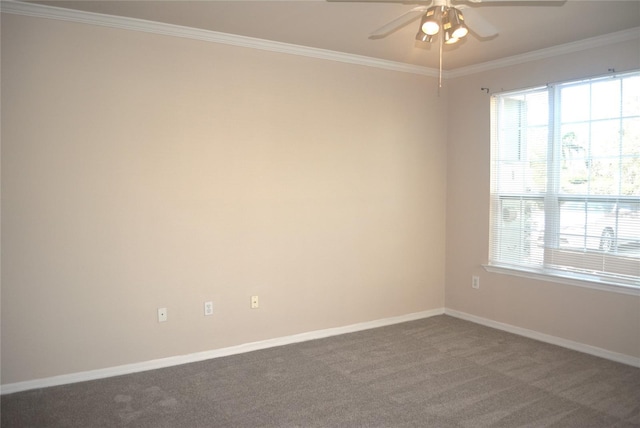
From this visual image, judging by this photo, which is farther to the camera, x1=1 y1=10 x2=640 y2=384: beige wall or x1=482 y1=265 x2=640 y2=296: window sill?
x1=482 y1=265 x2=640 y2=296: window sill

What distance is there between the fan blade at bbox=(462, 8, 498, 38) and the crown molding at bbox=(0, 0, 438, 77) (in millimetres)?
1874

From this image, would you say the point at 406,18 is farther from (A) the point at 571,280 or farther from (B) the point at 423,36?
(A) the point at 571,280

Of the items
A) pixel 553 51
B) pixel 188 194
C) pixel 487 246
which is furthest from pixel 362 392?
pixel 553 51

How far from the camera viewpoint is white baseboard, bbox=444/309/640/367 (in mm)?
3963

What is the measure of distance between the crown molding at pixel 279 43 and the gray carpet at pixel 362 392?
8.53 ft

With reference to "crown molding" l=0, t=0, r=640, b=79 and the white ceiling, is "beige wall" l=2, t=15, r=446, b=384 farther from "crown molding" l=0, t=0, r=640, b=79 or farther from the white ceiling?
the white ceiling

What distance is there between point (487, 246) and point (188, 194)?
3029 millimetres

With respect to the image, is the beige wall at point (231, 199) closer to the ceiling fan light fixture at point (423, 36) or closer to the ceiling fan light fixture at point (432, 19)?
the ceiling fan light fixture at point (423, 36)

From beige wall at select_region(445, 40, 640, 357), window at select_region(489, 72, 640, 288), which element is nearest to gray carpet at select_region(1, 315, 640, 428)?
beige wall at select_region(445, 40, 640, 357)

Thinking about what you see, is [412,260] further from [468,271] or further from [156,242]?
[156,242]

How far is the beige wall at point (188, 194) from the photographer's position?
339cm

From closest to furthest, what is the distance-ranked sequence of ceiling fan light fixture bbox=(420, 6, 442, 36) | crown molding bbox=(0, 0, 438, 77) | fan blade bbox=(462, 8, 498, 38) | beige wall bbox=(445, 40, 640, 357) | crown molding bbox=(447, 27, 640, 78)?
ceiling fan light fixture bbox=(420, 6, 442, 36) < fan blade bbox=(462, 8, 498, 38) < crown molding bbox=(0, 0, 438, 77) < crown molding bbox=(447, 27, 640, 78) < beige wall bbox=(445, 40, 640, 357)

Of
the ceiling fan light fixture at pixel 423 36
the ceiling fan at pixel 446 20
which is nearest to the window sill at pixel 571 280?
the ceiling fan at pixel 446 20

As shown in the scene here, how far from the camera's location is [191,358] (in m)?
3.98
